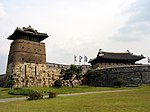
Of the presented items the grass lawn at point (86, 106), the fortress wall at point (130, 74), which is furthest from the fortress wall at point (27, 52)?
the grass lawn at point (86, 106)

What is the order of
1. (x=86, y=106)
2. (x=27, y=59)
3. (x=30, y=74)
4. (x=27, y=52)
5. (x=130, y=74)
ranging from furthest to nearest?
(x=130, y=74), (x=27, y=52), (x=27, y=59), (x=30, y=74), (x=86, y=106)

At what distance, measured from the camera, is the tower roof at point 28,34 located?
4803 cm

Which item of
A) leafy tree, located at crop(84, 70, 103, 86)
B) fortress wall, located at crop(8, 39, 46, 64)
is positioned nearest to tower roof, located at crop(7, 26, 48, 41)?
fortress wall, located at crop(8, 39, 46, 64)

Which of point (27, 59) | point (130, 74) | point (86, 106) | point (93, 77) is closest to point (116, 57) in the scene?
point (93, 77)

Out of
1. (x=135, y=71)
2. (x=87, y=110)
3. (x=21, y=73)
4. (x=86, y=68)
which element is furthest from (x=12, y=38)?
(x=87, y=110)

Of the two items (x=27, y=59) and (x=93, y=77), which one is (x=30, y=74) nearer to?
(x=27, y=59)

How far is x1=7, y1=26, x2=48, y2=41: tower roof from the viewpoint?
158 feet

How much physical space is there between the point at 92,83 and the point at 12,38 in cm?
2080

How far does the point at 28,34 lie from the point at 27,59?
18.7 ft

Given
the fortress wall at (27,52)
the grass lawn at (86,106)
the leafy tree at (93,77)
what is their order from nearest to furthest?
the grass lawn at (86,106)
the fortress wall at (27,52)
the leafy tree at (93,77)

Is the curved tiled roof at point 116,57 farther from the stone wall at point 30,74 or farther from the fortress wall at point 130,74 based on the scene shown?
the stone wall at point 30,74

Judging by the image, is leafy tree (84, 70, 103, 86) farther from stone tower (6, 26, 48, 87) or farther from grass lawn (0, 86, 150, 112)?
grass lawn (0, 86, 150, 112)

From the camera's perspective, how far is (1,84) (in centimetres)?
5019

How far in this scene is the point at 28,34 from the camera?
49.7 meters
